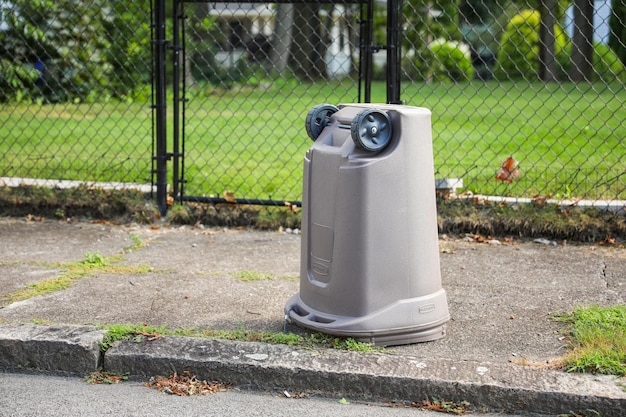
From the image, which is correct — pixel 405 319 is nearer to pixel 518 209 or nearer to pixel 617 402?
pixel 617 402

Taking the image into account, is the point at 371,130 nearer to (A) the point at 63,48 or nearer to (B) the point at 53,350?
(B) the point at 53,350

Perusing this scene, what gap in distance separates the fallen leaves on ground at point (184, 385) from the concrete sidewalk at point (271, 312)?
0.04 meters

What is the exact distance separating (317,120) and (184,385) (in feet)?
4.09

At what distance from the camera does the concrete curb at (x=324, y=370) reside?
3.01 m

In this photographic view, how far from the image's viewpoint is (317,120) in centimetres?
363

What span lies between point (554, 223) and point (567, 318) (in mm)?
1530

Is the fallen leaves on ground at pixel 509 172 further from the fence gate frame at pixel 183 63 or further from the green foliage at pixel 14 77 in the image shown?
the green foliage at pixel 14 77

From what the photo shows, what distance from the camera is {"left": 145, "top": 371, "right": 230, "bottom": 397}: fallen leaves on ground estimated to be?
3.20m

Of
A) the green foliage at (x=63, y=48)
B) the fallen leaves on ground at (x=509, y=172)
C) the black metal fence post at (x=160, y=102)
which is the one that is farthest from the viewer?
the green foliage at (x=63, y=48)

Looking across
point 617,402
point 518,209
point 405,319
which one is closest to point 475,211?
point 518,209

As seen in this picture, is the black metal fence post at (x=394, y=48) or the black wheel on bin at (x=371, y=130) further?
the black metal fence post at (x=394, y=48)

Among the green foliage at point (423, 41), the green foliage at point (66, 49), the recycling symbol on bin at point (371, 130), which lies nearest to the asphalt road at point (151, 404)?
the recycling symbol on bin at point (371, 130)

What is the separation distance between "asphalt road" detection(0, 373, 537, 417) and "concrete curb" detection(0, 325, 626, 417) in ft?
0.21

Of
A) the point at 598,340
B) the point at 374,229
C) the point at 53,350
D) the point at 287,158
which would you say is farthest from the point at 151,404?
the point at 287,158
